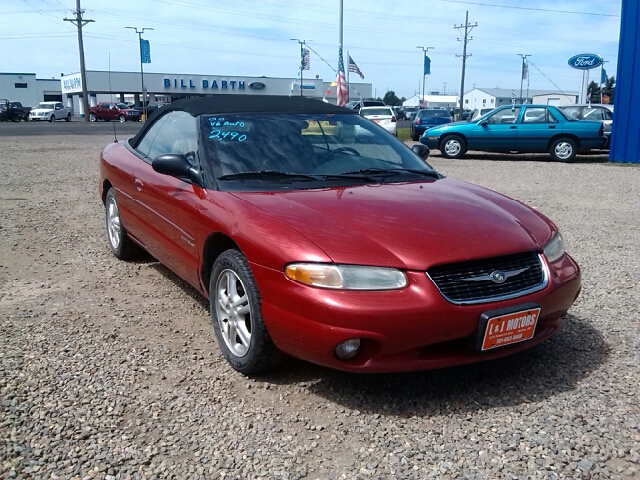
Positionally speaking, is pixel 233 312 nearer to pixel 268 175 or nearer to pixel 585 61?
pixel 268 175

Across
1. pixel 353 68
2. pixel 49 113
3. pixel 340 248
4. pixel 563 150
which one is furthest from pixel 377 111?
pixel 49 113

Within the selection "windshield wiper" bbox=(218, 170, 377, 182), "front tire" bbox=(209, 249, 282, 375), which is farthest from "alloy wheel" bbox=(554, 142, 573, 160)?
"front tire" bbox=(209, 249, 282, 375)

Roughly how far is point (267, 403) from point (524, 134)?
46.6 feet

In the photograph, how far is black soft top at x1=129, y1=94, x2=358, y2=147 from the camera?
4.25 meters

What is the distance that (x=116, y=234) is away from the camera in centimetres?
559

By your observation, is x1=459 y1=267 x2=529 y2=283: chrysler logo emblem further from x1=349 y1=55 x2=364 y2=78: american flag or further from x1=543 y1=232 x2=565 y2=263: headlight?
x1=349 y1=55 x2=364 y2=78: american flag

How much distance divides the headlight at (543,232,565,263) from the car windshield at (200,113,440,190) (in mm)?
965

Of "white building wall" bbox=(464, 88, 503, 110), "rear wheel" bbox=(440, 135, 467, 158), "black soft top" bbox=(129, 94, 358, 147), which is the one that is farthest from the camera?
"white building wall" bbox=(464, 88, 503, 110)

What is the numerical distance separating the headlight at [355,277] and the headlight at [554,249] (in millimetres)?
970

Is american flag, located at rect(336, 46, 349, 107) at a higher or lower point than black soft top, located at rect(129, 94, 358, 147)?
higher

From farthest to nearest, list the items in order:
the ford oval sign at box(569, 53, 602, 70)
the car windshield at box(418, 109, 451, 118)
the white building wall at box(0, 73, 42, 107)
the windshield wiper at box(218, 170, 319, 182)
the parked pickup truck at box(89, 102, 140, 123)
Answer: the white building wall at box(0, 73, 42, 107), the parked pickup truck at box(89, 102, 140, 123), the ford oval sign at box(569, 53, 602, 70), the car windshield at box(418, 109, 451, 118), the windshield wiper at box(218, 170, 319, 182)

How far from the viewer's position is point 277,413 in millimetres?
2904

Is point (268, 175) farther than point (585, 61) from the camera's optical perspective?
No

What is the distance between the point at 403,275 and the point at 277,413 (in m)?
0.87
